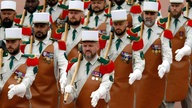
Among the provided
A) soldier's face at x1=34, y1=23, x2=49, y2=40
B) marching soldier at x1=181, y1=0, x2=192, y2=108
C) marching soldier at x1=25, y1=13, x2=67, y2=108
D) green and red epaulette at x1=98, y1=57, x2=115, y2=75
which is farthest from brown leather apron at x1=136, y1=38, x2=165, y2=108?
green and red epaulette at x1=98, y1=57, x2=115, y2=75

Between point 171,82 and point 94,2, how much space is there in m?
1.69

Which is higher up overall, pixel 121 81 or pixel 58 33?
pixel 58 33

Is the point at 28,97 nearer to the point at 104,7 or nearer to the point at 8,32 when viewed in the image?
the point at 8,32

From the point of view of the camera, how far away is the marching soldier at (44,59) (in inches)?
409

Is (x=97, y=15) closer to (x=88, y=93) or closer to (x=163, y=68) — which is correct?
(x=163, y=68)

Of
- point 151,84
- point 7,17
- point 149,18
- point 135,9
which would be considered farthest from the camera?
point 135,9

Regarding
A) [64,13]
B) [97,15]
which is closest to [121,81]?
[97,15]

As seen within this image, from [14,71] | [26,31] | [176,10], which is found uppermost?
[176,10]

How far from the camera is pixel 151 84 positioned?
1094 centimetres

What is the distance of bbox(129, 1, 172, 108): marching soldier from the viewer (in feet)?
35.2

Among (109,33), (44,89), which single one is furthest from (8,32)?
(109,33)

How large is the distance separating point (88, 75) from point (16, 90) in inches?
36.2

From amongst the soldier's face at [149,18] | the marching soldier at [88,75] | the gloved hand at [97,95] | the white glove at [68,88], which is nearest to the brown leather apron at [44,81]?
the marching soldier at [88,75]

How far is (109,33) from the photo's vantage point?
11.0 m
